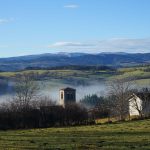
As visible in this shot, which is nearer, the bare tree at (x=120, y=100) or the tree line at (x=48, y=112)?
the tree line at (x=48, y=112)

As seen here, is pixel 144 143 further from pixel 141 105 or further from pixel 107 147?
pixel 141 105

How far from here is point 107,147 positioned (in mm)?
30531

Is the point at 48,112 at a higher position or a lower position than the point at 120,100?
lower

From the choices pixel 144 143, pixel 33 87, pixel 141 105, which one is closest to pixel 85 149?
pixel 144 143

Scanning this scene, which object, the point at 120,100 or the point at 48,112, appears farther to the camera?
the point at 120,100

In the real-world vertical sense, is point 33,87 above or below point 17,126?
above

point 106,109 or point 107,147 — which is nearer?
point 107,147

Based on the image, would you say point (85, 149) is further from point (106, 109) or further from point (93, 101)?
point (93, 101)

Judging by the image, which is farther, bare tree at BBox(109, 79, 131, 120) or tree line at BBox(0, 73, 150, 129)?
bare tree at BBox(109, 79, 131, 120)

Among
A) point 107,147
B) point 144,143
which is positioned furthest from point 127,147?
point 144,143

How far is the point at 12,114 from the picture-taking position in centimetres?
8450

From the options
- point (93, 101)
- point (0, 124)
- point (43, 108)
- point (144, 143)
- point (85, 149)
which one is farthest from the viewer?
point (93, 101)

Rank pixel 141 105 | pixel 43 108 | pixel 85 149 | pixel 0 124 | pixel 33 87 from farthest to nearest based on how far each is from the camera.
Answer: pixel 141 105
pixel 33 87
pixel 43 108
pixel 0 124
pixel 85 149

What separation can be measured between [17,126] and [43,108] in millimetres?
10296
